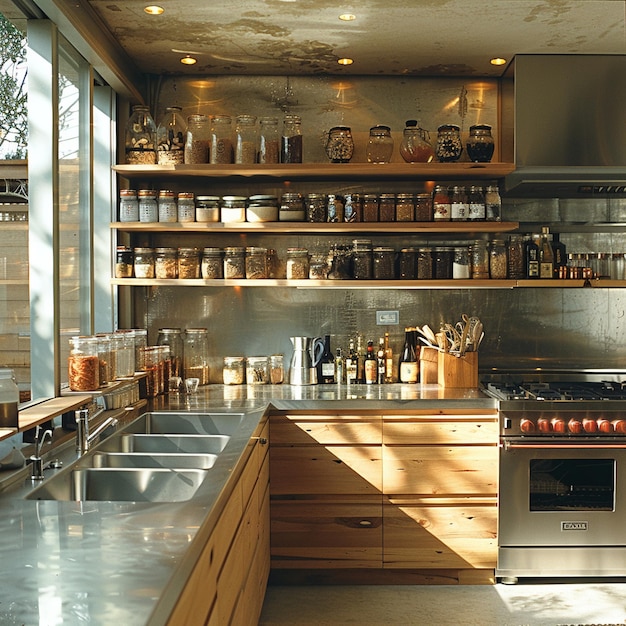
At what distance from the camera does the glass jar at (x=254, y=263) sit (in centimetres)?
416

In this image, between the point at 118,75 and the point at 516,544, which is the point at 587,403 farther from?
the point at 118,75

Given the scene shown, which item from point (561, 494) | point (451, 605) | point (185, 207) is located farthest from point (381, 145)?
point (451, 605)

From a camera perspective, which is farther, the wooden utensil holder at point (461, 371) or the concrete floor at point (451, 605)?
the wooden utensil holder at point (461, 371)

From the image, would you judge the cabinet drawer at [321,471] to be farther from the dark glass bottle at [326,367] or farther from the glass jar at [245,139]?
the glass jar at [245,139]

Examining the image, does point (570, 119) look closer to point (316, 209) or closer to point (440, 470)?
point (316, 209)

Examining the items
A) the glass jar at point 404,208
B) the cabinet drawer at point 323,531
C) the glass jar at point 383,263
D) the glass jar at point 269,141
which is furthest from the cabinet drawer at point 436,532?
Answer: the glass jar at point 269,141

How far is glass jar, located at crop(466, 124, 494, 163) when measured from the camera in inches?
165

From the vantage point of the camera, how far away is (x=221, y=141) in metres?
4.13

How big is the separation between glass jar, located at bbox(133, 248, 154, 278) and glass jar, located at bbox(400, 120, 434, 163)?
4.68 ft

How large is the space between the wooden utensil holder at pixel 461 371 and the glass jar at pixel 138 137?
6.01ft

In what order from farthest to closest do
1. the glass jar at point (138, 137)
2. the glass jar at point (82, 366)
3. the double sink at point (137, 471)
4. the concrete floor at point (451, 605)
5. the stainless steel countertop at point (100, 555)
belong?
1. the glass jar at point (138, 137)
2. the concrete floor at point (451, 605)
3. the glass jar at point (82, 366)
4. the double sink at point (137, 471)
5. the stainless steel countertop at point (100, 555)

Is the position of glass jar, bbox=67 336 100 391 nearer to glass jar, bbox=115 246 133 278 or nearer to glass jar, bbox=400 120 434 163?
glass jar, bbox=115 246 133 278

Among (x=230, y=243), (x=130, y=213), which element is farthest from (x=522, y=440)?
(x=130, y=213)

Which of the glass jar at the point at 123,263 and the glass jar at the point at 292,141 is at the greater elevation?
the glass jar at the point at 292,141
